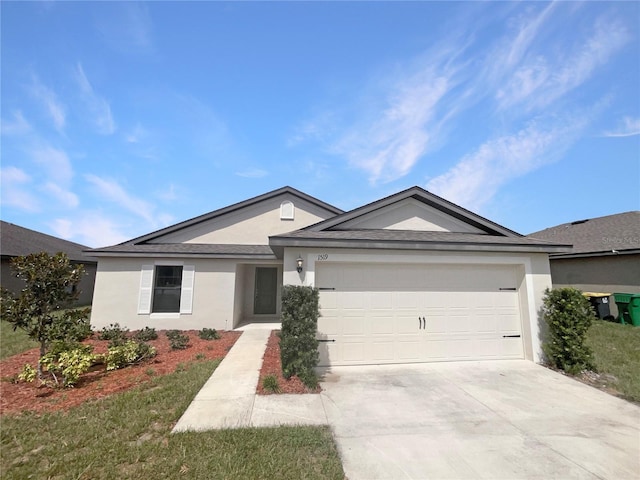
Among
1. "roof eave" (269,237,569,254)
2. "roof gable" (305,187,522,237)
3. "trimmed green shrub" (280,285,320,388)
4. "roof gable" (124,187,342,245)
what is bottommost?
"trimmed green shrub" (280,285,320,388)

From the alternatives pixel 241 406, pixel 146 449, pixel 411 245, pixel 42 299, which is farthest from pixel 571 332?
pixel 42 299

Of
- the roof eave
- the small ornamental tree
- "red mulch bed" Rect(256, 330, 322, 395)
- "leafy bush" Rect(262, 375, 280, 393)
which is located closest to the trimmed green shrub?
"red mulch bed" Rect(256, 330, 322, 395)

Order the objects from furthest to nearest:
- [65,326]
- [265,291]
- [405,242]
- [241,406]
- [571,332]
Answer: [265,291] < [405,242] < [571,332] < [65,326] < [241,406]

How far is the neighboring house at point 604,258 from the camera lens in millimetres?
12008

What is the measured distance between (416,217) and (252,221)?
25.6 feet

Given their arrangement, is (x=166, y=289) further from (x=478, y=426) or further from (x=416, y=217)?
(x=478, y=426)

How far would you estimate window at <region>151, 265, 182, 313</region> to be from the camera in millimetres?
11328

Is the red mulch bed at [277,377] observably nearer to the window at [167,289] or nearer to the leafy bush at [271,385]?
the leafy bush at [271,385]

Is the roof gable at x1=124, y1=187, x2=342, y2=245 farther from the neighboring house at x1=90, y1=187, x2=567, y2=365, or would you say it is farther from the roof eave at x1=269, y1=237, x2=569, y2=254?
the roof eave at x1=269, y1=237, x2=569, y2=254

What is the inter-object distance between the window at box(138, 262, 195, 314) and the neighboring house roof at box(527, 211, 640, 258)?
14439 millimetres

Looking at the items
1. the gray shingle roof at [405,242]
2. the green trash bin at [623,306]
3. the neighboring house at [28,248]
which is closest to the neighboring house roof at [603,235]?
the green trash bin at [623,306]

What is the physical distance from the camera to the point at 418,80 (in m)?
8.85

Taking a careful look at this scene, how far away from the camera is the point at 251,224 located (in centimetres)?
1344

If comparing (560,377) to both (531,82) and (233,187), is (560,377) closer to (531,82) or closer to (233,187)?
(531,82)
